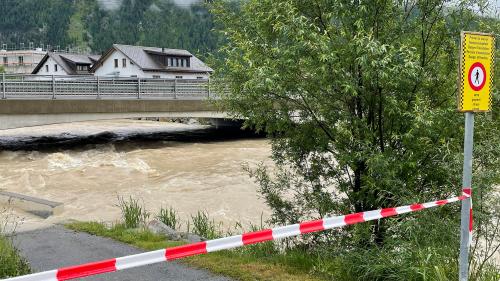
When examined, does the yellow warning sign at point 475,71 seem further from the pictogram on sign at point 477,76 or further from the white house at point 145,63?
the white house at point 145,63

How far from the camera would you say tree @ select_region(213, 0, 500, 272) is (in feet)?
19.9

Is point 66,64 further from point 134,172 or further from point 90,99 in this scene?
point 134,172

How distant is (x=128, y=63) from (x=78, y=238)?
61.4 m

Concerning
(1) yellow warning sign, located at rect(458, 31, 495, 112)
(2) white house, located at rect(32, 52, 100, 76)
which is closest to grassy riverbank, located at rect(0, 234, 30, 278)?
(1) yellow warning sign, located at rect(458, 31, 495, 112)

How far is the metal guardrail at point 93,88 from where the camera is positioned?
23.1 metres

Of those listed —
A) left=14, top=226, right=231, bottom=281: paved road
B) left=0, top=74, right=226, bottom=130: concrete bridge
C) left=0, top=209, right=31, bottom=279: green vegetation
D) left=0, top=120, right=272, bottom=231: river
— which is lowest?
left=0, top=120, right=272, bottom=231: river

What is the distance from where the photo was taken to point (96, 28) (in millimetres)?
191875

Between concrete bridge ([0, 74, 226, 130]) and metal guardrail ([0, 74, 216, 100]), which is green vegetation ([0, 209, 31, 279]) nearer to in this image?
concrete bridge ([0, 74, 226, 130])

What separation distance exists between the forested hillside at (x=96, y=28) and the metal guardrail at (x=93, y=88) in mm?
126697

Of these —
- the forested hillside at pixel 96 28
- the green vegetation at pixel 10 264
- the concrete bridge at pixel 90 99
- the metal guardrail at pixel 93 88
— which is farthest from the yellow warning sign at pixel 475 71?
the forested hillside at pixel 96 28

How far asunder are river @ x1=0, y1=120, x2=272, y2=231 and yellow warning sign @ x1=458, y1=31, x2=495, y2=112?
16.9 feet

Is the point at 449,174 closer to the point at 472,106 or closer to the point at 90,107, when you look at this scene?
the point at 472,106

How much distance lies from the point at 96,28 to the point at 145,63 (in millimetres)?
136685

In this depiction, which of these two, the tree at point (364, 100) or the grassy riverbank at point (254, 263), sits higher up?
the tree at point (364, 100)
